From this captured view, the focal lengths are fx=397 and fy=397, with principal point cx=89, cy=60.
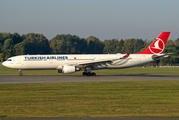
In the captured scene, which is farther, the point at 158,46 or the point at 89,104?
the point at 158,46

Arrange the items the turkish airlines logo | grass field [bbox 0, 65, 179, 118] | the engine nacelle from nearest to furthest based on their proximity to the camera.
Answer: grass field [bbox 0, 65, 179, 118]
the engine nacelle
the turkish airlines logo

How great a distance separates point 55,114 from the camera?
16.7 metres

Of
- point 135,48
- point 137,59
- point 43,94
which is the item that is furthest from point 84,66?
point 135,48

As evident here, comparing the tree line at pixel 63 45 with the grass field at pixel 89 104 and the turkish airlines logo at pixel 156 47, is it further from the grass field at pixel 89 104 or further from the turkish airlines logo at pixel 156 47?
the grass field at pixel 89 104

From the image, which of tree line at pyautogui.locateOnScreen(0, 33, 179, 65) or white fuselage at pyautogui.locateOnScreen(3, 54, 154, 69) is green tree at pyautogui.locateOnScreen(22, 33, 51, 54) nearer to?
tree line at pyautogui.locateOnScreen(0, 33, 179, 65)

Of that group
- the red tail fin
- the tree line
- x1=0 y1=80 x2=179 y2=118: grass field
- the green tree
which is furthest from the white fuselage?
the green tree

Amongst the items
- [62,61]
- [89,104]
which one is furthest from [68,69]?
[89,104]

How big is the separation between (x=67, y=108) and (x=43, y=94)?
6506mm

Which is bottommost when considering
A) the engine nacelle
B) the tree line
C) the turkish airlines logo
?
the engine nacelle

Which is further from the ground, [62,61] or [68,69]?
[62,61]

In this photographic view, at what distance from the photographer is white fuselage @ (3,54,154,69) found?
46.7 meters

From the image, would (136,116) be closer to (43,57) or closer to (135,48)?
(43,57)

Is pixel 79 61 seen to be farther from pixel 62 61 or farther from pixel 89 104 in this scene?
pixel 89 104

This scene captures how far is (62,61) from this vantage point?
154 feet
